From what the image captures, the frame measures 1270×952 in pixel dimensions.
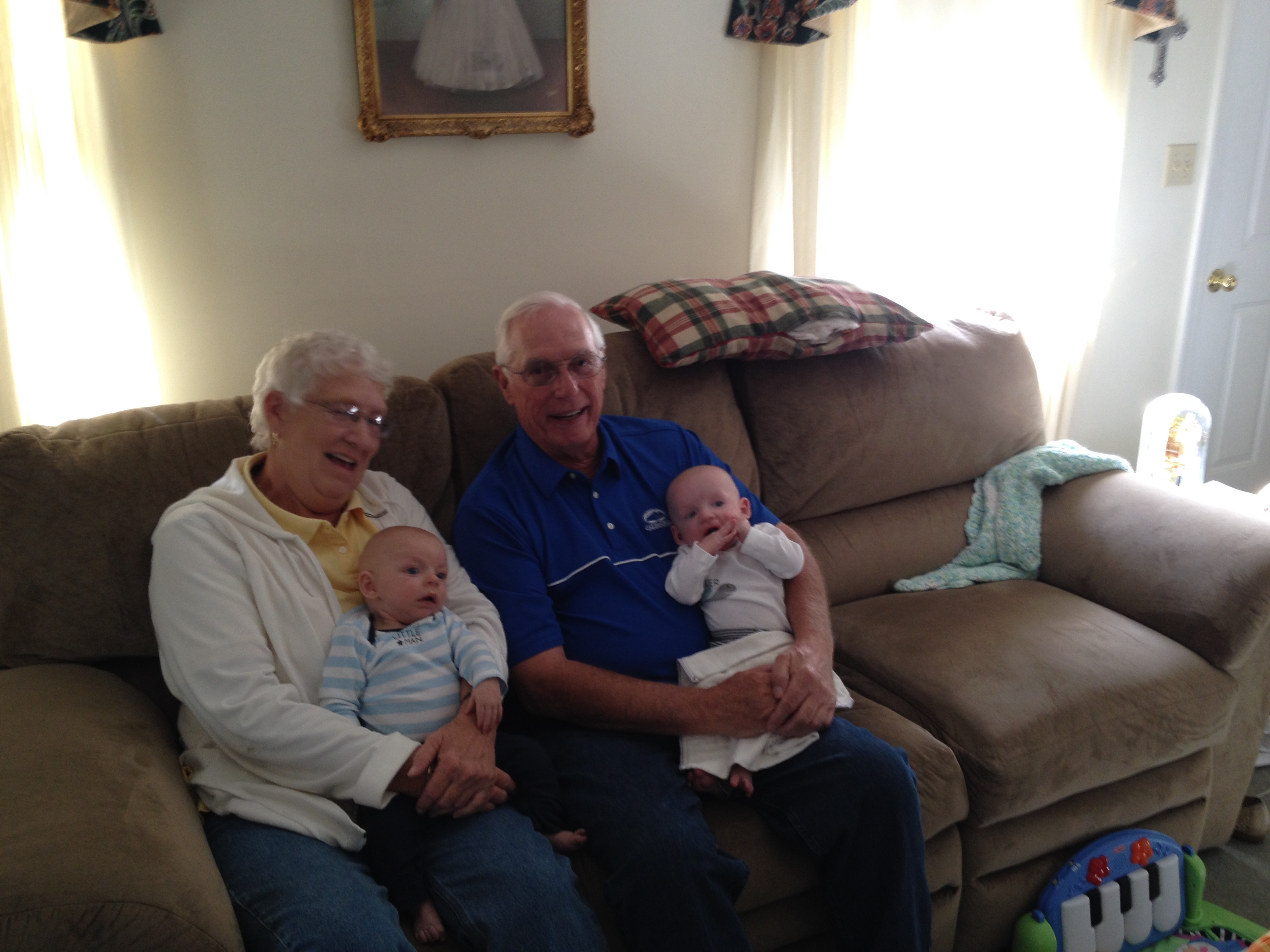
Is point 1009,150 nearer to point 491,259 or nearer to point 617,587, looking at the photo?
point 491,259

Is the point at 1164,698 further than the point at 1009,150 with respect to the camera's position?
No

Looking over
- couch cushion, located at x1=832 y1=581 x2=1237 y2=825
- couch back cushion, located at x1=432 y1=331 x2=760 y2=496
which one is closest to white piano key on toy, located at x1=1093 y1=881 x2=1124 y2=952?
couch cushion, located at x1=832 y1=581 x2=1237 y2=825

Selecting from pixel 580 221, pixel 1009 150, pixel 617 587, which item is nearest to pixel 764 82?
pixel 580 221

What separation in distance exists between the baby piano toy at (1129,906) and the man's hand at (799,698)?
56 cm

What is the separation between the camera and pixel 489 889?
47.4 inches

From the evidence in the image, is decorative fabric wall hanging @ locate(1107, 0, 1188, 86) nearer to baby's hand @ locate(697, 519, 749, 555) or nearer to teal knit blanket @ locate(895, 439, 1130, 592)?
teal knit blanket @ locate(895, 439, 1130, 592)

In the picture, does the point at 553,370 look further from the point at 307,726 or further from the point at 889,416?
the point at 889,416

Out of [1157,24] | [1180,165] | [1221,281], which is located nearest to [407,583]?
[1157,24]

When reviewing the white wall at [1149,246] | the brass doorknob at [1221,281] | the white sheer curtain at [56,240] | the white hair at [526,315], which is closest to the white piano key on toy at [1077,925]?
the white hair at [526,315]

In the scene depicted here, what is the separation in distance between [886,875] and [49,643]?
1.35 meters

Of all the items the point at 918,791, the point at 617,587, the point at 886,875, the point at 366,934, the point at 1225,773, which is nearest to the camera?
the point at 366,934

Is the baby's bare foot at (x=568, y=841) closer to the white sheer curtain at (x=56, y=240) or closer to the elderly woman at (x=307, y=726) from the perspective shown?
the elderly woman at (x=307, y=726)

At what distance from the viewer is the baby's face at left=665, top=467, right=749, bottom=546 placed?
1.64 metres

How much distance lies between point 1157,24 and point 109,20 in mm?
2726
